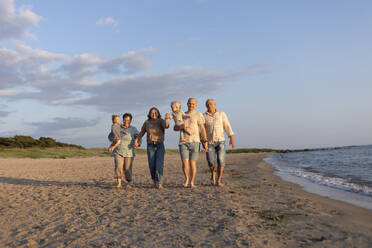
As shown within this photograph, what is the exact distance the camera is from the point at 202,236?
11.5 feet

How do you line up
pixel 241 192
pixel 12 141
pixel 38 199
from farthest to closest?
pixel 12 141
pixel 38 199
pixel 241 192

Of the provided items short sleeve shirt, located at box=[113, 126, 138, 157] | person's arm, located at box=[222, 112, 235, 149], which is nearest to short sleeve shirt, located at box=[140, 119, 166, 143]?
short sleeve shirt, located at box=[113, 126, 138, 157]

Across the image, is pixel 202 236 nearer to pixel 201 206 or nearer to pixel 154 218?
pixel 154 218

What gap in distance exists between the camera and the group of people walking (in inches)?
277

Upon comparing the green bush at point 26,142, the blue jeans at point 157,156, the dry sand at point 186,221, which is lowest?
the dry sand at point 186,221

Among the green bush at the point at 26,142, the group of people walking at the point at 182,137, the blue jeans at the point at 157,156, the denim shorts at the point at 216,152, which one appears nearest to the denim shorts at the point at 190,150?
the group of people walking at the point at 182,137

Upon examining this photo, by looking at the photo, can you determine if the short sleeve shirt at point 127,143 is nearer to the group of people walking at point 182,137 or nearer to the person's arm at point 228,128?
the group of people walking at point 182,137

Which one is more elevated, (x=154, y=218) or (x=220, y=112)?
(x=220, y=112)

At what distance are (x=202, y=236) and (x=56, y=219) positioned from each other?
8.93 ft

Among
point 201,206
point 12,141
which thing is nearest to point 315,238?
point 201,206

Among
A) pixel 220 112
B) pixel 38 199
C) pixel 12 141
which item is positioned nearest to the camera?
pixel 38 199

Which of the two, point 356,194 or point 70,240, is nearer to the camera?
point 70,240

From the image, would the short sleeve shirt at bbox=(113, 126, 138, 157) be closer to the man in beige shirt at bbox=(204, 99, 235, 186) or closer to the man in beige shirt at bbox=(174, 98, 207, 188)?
the man in beige shirt at bbox=(174, 98, 207, 188)

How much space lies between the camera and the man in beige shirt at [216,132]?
7.18 meters
